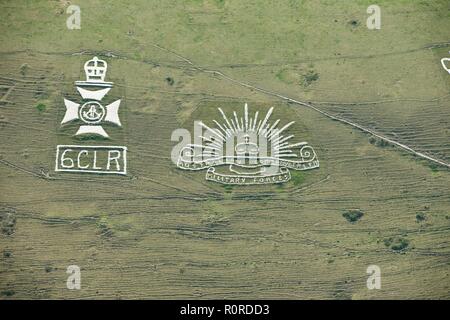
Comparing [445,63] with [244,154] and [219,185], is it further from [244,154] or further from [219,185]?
[219,185]

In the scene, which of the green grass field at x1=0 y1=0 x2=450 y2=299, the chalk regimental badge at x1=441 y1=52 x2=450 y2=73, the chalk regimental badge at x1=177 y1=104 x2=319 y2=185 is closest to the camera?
the green grass field at x1=0 y1=0 x2=450 y2=299

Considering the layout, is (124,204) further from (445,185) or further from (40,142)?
(445,185)

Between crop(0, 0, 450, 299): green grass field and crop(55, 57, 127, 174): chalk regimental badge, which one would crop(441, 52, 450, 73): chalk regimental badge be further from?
crop(55, 57, 127, 174): chalk regimental badge

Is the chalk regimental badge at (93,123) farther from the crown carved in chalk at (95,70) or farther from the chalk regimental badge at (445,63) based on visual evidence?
the chalk regimental badge at (445,63)

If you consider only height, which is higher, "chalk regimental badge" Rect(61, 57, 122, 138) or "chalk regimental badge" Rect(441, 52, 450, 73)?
"chalk regimental badge" Rect(441, 52, 450, 73)


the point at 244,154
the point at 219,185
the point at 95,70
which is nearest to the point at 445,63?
the point at 244,154

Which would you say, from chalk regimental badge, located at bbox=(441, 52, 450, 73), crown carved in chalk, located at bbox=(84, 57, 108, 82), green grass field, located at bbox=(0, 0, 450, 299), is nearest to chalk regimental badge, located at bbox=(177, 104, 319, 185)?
green grass field, located at bbox=(0, 0, 450, 299)
